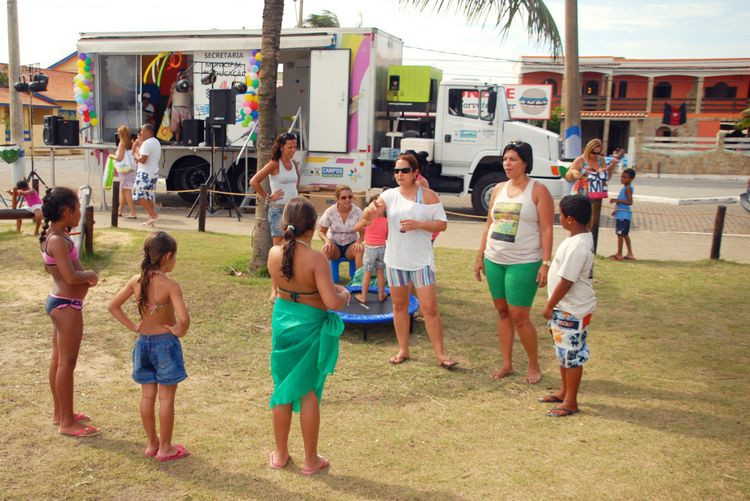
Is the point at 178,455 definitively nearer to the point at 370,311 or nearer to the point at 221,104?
the point at 370,311

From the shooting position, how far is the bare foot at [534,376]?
17.5ft

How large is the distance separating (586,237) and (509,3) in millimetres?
6598

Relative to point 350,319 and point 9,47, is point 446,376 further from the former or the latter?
point 9,47

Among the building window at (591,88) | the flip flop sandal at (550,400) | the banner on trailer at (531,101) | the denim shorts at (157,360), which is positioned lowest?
the flip flop sandal at (550,400)

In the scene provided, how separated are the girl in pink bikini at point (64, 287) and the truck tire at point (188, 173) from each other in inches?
452

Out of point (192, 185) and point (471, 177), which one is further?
point (192, 185)

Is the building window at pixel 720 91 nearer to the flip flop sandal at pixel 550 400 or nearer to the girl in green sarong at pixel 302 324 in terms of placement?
the flip flop sandal at pixel 550 400

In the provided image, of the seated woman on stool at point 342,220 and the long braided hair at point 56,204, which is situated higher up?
the long braided hair at point 56,204

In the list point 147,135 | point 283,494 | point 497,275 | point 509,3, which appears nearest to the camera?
point 283,494

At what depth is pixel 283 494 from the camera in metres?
3.57

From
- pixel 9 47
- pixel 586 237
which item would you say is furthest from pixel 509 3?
pixel 9 47

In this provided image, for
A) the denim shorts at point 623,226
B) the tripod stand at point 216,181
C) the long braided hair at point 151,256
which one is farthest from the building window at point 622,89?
the long braided hair at point 151,256

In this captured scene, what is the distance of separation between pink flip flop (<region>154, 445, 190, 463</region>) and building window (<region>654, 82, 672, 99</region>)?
137 ft

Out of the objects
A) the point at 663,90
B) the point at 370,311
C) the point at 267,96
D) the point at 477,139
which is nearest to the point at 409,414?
the point at 370,311
